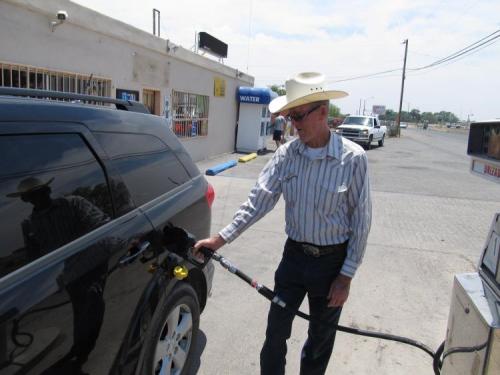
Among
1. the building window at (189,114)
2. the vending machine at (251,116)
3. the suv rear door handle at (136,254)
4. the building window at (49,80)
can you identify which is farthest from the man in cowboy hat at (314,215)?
the vending machine at (251,116)

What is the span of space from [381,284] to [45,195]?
13.3ft

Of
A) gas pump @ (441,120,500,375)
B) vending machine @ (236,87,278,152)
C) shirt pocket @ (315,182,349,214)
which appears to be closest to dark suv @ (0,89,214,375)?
shirt pocket @ (315,182,349,214)

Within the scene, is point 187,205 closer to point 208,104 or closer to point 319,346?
point 319,346

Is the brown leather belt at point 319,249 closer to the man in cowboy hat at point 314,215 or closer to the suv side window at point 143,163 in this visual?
the man in cowboy hat at point 314,215

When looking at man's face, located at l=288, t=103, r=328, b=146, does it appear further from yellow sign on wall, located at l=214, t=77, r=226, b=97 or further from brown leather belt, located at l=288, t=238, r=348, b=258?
yellow sign on wall, located at l=214, t=77, r=226, b=97

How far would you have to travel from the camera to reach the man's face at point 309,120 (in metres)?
2.46

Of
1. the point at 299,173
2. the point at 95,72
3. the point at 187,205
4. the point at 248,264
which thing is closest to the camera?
the point at 299,173

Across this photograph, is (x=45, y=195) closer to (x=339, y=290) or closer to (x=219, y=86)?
(x=339, y=290)

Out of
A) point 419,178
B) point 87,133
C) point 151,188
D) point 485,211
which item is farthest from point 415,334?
point 419,178

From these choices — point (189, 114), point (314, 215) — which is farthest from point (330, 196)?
point (189, 114)

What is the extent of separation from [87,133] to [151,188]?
602mm

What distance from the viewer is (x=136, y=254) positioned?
7.43 feet

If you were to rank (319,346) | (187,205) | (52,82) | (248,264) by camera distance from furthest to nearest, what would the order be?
(52,82) < (248,264) < (187,205) < (319,346)

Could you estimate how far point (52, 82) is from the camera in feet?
25.7
